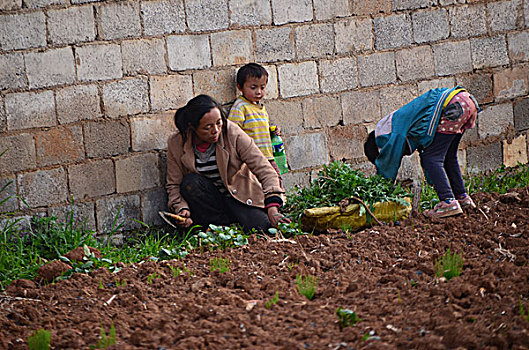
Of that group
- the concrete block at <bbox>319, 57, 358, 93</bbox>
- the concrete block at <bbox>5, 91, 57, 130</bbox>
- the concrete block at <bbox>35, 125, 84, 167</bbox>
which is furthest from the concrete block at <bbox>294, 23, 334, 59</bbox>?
the concrete block at <bbox>5, 91, 57, 130</bbox>

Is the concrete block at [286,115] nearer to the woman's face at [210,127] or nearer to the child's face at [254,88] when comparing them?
the child's face at [254,88]

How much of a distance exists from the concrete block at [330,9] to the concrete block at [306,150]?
44.1 inches

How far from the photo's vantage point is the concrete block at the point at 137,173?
5184mm

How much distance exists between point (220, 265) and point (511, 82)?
4.46 meters

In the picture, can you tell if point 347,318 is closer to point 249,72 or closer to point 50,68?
point 249,72

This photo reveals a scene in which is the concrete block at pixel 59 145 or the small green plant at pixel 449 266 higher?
the concrete block at pixel 59 145

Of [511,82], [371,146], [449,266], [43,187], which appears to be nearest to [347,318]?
[449,266]

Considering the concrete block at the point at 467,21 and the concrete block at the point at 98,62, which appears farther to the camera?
the concrete block at the point at 467,21

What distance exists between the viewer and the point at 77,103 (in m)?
5.01

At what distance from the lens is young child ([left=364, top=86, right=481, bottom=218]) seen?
4.53m

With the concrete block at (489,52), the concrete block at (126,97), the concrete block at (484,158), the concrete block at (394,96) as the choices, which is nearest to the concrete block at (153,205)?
the concrete block at (126,97)

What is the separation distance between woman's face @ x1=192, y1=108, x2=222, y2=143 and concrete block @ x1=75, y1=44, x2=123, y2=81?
0.85 meters

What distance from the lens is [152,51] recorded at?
523cm

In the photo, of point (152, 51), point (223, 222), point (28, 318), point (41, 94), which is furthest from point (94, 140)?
point (28, 318)
